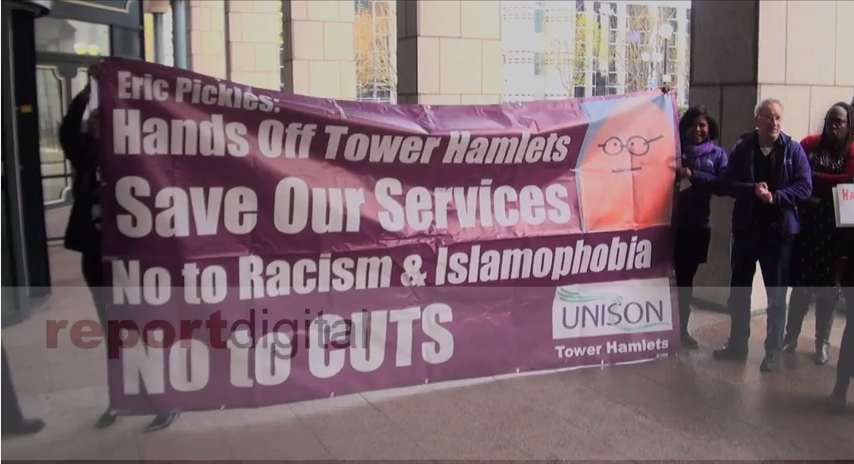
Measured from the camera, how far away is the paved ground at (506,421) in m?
4.25

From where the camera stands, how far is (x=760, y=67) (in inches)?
270

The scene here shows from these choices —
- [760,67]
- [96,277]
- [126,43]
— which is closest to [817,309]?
[760,67]

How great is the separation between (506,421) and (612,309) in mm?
1285

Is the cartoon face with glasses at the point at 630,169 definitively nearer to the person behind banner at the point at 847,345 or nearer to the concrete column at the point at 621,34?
the person behind banner at the point at 847,345

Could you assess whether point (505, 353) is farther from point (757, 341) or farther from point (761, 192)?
point (757, 341)

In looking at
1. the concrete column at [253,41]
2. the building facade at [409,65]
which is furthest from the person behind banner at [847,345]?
the concrete column at [253,41]

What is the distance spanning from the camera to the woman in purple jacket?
580 centimetres

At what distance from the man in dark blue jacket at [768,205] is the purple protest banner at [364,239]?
0.50 m

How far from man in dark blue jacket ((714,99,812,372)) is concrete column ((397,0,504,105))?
3.87m

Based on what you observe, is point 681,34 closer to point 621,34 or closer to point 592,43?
point 621,34

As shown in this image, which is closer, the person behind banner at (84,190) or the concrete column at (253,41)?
the person behind banner at (84,190)

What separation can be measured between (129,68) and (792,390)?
4542 millimetres

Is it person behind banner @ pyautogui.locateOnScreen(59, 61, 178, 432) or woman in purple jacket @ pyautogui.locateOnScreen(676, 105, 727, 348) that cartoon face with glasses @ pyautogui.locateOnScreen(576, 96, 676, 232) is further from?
person behind banner @ pyautogui.locateOnScreen(59, 61, 178, 432)

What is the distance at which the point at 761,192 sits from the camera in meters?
5.35
